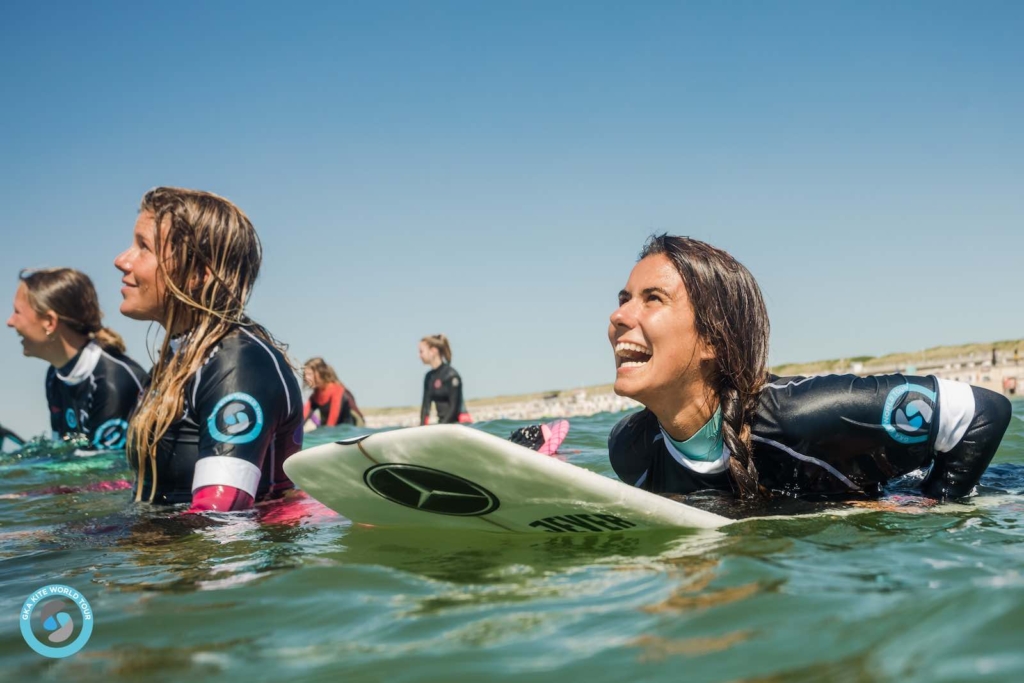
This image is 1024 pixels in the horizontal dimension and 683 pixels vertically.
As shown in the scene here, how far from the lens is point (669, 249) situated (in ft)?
11.3

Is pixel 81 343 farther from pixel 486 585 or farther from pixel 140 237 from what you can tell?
pixel 486 585

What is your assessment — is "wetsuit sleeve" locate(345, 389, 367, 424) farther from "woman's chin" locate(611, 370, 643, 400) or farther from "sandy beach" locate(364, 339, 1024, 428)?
"woman's chin" locate(611, 370, 643, 400)

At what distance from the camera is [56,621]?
2.33m

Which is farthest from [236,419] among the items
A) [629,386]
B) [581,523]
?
[629,386]

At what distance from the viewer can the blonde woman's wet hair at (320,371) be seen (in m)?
13.2

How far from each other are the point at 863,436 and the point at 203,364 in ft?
8.36

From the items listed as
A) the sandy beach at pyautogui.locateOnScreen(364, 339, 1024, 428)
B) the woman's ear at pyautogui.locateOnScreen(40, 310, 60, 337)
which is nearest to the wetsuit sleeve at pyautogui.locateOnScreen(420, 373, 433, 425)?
the sandy beach at pyautogui.locateOnScreen(364, 339, 1024, 428)

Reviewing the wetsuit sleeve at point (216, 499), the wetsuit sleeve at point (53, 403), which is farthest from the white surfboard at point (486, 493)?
the wetsuit sleeve at point (53, 403)

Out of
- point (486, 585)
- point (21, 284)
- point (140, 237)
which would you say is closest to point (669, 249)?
point (486, 585)

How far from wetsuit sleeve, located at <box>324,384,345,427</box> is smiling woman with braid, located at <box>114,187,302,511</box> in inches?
376

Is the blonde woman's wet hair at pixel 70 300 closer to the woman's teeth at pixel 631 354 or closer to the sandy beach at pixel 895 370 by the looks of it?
the woman's teeth at pixel 631 354

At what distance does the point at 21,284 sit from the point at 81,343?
2.02 feet

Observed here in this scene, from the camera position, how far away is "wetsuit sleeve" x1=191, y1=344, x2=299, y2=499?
3.17 meters

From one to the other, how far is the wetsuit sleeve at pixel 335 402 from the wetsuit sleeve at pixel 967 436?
10695mm
